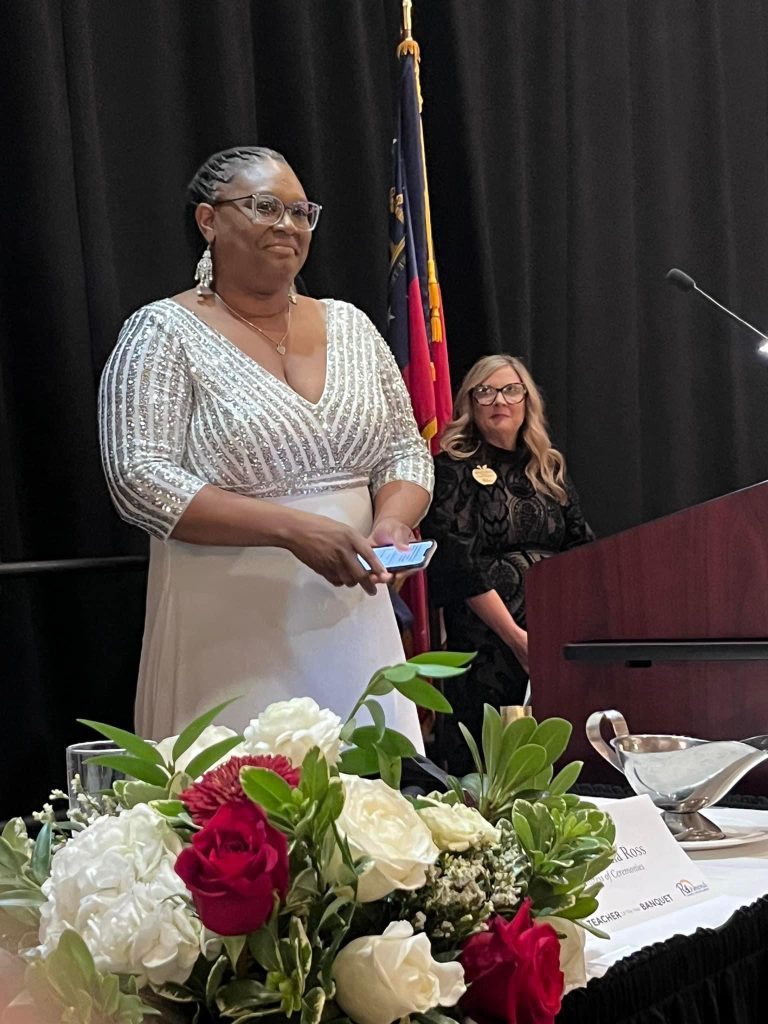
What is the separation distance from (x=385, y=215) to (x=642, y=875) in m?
2.80

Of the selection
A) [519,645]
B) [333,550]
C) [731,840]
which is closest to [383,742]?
[731,840]

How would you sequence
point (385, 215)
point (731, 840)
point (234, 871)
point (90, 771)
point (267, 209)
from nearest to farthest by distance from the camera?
point (234, 871) < point (90, 771) < point (731, 840) < point (267, 209) < point (385, 215)

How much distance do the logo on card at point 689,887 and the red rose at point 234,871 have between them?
0.54 metres

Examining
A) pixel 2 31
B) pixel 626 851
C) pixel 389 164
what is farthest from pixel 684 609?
pixel 389 164

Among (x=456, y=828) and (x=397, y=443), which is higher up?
(x=397, y=443)

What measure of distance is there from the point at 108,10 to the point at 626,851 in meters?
2.54

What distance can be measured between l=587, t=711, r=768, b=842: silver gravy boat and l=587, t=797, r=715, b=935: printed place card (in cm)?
15

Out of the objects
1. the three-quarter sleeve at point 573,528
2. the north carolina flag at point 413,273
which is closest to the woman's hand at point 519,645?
the three-quarter sleeve at point 573,528

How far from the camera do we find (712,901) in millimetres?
1063

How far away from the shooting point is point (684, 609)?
1.70 meters

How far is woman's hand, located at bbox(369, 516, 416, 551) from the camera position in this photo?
2.01 metres

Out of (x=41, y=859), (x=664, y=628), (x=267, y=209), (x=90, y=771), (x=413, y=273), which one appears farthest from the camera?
(x=413, y=273)

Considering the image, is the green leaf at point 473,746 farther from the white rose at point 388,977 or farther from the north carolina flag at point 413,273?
the north carolina flag at point 413,273

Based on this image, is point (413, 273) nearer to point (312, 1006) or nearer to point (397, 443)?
point (397, 443)
